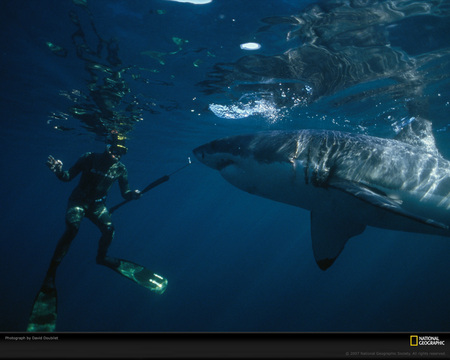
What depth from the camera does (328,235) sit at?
474cm

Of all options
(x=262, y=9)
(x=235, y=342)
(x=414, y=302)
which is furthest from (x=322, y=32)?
(x=414, y=302)

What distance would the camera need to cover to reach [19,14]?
7.21 m

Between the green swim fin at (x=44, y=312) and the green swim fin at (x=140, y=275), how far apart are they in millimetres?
1727

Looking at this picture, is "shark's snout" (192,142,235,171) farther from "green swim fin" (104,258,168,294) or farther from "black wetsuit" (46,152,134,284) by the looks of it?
"black wetsuit" (46,152,134,284)

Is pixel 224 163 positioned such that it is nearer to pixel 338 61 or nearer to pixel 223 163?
pixel 223 163

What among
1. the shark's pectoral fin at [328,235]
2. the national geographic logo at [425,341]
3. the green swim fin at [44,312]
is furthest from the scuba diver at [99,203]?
the national geographic logo at [425,341]

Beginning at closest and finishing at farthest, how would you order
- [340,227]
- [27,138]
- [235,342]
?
1. [235,342]
2. [340,227]
3. [27,138]

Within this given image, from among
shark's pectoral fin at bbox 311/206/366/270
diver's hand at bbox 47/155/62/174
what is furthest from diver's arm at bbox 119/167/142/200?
shark's pectoral fin at bbox 311/206/366/270

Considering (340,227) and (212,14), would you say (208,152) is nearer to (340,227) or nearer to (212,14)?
(340,227)

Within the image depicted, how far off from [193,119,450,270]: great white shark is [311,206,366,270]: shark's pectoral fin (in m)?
0.15

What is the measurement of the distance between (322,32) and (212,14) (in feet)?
10.2

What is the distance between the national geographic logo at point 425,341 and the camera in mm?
1742

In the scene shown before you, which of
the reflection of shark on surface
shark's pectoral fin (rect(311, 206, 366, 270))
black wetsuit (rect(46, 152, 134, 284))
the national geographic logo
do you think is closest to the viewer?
the national geographic logo

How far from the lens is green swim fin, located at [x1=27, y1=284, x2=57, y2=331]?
15.8 feet
